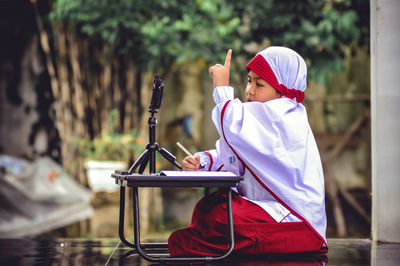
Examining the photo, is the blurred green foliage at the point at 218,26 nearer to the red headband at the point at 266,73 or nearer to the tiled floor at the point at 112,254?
the tiled floor at the point at 112,254

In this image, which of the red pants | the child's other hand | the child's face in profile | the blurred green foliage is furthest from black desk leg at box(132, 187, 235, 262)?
the blurred green foliage

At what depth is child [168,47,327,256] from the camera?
2.05 meters

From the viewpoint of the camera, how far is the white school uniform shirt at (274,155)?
80.3 inches

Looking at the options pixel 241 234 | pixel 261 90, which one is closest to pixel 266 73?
pixel 261 90

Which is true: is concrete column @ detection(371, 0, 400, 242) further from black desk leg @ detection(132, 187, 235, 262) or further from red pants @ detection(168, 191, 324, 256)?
black desk leg @ detection(132, 187, 235, 262)

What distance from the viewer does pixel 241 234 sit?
208 centimetres

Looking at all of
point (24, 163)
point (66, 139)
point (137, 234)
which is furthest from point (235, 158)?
point (66, 139)

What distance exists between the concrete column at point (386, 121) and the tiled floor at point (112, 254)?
15cm

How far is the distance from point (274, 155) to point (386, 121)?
3.89 feet

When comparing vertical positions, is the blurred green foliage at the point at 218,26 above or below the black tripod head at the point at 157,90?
above

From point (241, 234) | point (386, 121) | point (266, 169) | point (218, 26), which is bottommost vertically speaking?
point (241, 234)

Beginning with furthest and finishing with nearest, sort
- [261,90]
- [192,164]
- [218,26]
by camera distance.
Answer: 1. [218,26]
2. [192,164]
3. [261,90]

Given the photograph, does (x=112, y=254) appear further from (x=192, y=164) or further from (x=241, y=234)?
(x=241, y=234)

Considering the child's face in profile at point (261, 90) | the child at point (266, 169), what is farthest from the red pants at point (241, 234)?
Answer: the child's face in profile at point (261, 90)
